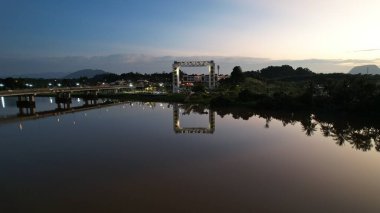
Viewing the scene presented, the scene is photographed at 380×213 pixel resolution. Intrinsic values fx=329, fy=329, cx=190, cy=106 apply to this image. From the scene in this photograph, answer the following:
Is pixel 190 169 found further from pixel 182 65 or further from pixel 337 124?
pixel 182 65

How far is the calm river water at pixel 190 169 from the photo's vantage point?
46.6 ft

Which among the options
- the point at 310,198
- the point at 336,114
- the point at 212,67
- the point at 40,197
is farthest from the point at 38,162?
the point at 212,67

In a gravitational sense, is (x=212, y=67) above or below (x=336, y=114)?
above

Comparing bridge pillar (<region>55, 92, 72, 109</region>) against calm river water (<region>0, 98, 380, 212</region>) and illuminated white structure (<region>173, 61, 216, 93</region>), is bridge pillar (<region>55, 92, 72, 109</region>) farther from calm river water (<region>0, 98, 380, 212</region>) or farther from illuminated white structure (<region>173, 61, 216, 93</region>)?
calm river water (<region>0, 98, 380, 212</region>)

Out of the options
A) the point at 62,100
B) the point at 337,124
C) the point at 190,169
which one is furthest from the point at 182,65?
the point at 190,169

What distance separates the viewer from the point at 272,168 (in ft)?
64.3

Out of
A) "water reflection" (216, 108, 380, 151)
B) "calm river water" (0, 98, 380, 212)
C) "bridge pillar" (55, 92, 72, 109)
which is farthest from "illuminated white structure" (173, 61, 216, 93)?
"calm river water" (0, 98, 380, 212)

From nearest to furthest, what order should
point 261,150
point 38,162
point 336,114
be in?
point 38,162
point 261,150
point 336,114

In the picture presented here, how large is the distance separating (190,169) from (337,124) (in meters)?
25.4

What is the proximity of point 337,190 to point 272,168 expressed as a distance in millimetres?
4343

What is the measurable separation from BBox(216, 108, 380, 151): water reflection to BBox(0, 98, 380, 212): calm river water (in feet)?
0.58

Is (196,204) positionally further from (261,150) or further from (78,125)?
(78,125)

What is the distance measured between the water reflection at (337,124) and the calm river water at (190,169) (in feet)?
0.58

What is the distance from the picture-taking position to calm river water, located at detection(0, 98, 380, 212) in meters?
14.2
